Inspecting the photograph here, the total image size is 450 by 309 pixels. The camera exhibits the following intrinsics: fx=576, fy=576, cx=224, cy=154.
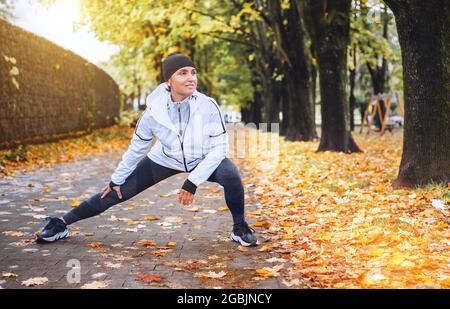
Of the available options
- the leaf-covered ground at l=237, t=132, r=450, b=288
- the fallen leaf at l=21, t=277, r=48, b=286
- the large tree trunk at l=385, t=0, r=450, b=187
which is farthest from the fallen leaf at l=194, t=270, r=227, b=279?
the large tree trunk at l=385, t=0, r=450, b=187

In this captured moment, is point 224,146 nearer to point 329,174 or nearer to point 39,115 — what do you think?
point 329,174

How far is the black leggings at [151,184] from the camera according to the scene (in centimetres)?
527

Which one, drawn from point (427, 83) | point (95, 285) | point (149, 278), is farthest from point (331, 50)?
point (95, 285)

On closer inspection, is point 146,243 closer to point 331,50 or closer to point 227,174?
point 227,174

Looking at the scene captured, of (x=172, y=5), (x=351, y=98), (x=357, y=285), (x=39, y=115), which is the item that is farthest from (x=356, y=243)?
(x=351, y=98)

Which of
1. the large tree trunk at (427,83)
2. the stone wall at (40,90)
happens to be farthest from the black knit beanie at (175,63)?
the stone wall at (40,90)

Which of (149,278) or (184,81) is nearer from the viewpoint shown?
(149,278)

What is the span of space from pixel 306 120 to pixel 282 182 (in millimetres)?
10905

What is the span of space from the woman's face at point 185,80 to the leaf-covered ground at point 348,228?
1569 mm

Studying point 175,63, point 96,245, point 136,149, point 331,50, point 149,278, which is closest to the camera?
point 149,278

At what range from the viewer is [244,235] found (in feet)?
18.2

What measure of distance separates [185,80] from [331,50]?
10.1m

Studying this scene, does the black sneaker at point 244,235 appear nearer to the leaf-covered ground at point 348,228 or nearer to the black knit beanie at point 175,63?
the leaf-covered ground at point 348,228

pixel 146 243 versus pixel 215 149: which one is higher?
pixel 215 149
